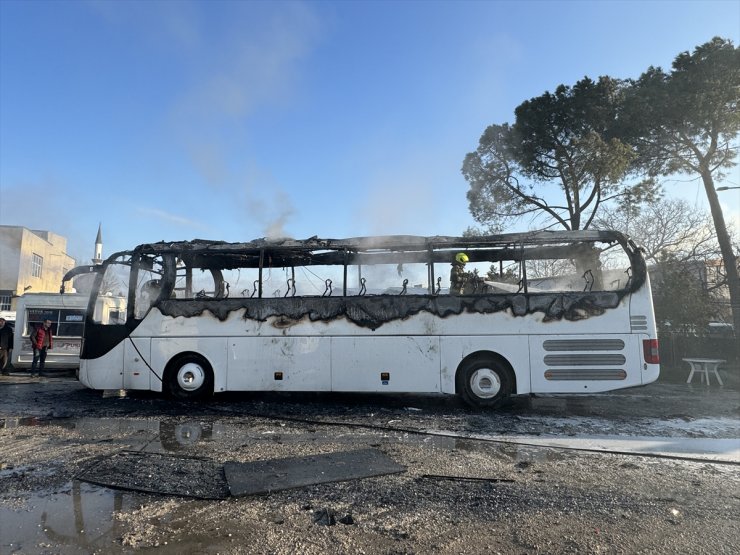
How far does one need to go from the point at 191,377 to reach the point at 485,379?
5.56 m

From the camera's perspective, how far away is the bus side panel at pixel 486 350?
8.06m

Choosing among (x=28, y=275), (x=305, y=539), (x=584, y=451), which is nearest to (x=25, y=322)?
(x=305, y=539)

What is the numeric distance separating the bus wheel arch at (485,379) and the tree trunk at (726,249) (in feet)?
37.7

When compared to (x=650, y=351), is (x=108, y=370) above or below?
below

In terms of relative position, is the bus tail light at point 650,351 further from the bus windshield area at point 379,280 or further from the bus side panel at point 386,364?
the bus side panel at point 386,364

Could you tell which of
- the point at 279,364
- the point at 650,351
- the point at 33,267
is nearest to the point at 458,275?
the point at 650,351

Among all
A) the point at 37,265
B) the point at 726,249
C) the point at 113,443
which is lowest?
the point at 113,443

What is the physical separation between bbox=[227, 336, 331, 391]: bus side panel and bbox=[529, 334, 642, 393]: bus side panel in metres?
3.88

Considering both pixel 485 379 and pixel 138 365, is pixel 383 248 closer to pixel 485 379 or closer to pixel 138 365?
pixel 485 379

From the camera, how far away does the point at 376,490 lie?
168 inches

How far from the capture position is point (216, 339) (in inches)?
341

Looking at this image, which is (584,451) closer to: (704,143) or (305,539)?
Answer: (305,539)

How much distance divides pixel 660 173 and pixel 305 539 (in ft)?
63.2

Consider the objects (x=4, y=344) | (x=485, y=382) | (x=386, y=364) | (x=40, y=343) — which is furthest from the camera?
(x=4, y=344)
